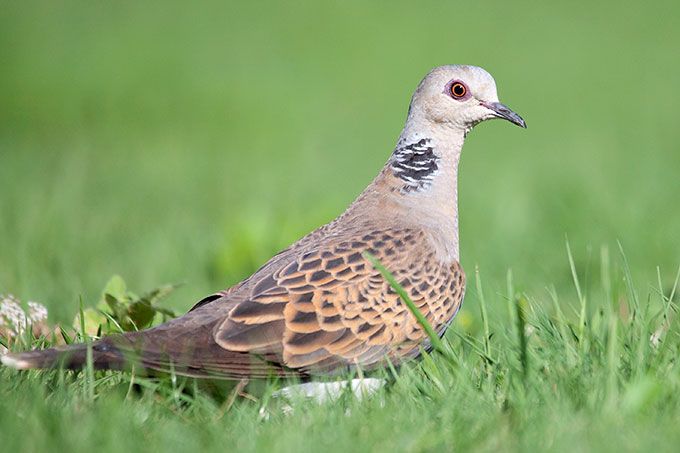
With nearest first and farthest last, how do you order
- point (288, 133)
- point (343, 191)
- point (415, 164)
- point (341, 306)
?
point (341, 306) < point (415, 164) < point (343, 191) < point (288, 133)

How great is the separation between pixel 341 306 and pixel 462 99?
132cm

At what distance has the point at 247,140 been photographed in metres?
11.9

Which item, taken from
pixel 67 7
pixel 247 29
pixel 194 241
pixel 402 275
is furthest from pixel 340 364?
pixel 67 7

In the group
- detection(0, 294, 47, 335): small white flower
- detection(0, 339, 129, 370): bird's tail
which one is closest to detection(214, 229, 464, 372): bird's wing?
detection(0, 339, 129, 370): bird's tail

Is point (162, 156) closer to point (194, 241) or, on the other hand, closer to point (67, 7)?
point (194, 241)

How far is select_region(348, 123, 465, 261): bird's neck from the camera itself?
497 centimetres

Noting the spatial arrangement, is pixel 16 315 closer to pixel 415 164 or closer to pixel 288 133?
pixel 415 164

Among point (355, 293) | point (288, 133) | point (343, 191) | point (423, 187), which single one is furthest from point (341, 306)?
point (288, 133)

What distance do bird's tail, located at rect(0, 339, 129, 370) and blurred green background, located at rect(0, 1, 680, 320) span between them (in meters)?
1.59

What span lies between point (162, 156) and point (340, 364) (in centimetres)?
668

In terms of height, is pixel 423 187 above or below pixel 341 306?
above

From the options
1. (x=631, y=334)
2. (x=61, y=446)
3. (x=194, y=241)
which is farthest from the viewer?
(x=194, y=241)

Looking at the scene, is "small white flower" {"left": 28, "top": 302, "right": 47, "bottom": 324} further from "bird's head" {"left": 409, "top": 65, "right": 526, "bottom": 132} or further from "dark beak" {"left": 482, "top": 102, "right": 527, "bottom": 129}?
"dark beak" {"left": 482, "top": 102, "right": 527, "bottom": 129}

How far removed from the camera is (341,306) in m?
4.40
